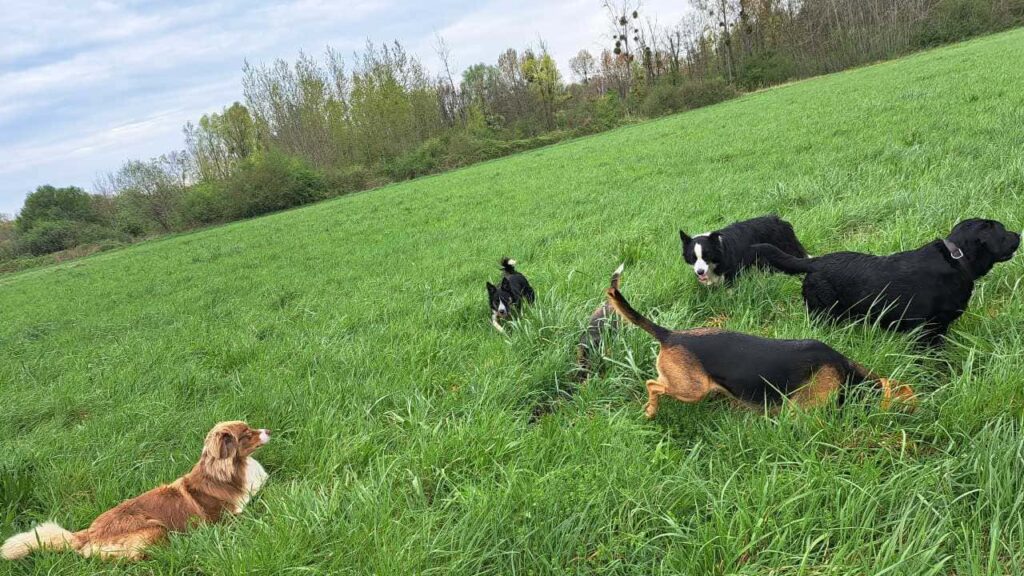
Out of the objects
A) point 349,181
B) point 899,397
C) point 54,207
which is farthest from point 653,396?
point 54,207

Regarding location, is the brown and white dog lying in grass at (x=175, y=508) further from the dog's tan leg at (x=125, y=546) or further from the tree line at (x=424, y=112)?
the tree line at (x=424, y=112)

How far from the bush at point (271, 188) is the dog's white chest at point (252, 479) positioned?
129 ft

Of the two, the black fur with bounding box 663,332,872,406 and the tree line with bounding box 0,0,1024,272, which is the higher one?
Answer: the tree line with bounding box 0,0,1024,272

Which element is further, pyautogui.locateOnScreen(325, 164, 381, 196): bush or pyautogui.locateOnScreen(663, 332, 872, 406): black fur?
pyautogui.locateOnScreen(325, 164, 381, 196): bush

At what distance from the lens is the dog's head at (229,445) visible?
244 centimetres

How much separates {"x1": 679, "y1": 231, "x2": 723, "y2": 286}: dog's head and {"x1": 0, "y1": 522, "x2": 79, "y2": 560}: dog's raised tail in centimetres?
429

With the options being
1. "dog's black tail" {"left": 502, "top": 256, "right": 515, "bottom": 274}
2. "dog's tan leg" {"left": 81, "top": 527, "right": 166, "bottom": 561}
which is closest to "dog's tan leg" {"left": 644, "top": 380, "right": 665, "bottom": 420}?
"dog's tan leg" {"left": 81, "top": 527, "right": 166, "bottom": 561}

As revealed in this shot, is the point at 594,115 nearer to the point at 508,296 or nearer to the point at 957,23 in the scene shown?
the point at 957,23

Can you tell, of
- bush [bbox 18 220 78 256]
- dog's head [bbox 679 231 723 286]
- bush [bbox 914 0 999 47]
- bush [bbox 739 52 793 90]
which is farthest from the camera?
bush [bbox 739 52 793 90]

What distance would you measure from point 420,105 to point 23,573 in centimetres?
5219

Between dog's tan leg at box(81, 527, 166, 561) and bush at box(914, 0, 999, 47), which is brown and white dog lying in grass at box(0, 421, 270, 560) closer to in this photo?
dog's tan leg at box(81, 527, 166, 561)

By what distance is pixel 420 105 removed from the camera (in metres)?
49.3

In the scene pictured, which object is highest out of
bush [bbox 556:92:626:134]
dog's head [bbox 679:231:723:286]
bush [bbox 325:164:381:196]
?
bush [bbox 556:92:626:134]

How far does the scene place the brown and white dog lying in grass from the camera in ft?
→ 6.81
